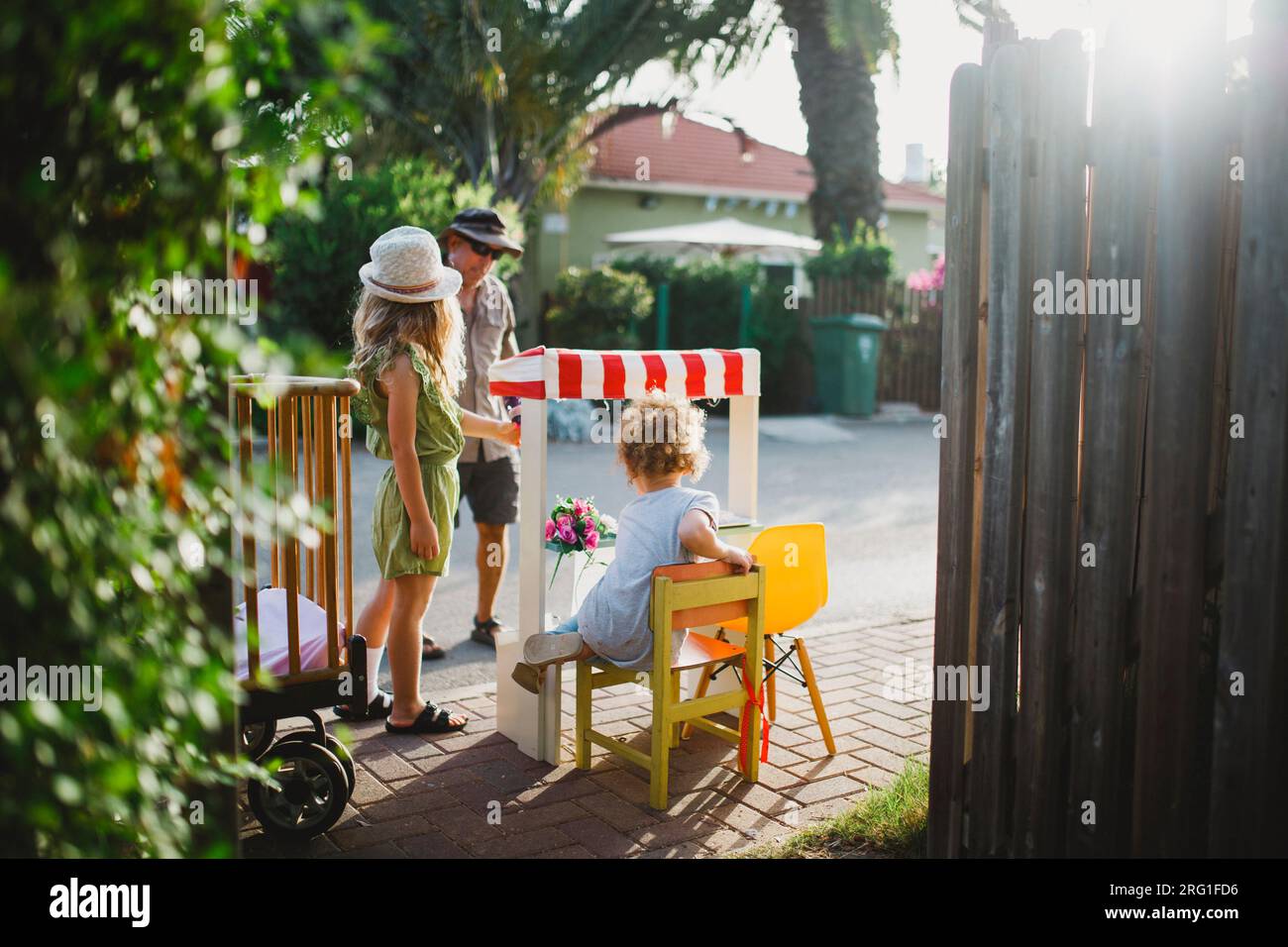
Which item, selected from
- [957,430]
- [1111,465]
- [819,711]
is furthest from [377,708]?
[1111,465]

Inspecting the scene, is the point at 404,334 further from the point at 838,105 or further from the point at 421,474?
the point at 838,105

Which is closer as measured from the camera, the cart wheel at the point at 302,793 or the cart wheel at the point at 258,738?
the cart wheel at the point at 302,793

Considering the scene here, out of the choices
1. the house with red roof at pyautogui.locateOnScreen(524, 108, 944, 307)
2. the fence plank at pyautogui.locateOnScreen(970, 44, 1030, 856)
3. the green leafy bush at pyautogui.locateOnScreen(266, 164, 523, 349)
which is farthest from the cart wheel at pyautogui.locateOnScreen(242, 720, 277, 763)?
the house with red roof at pyautogui.locateOnScreen(524, 108, 944, 307)

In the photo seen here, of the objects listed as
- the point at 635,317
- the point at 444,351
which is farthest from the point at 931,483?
the point at 444,351

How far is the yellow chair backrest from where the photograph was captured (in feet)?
14.1

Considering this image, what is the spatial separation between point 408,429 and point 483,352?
155cm

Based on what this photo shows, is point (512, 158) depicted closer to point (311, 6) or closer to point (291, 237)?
point (291, 237)

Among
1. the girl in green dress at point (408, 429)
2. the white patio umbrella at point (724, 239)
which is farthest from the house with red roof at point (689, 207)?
the girl in green dress at point (408, 429)

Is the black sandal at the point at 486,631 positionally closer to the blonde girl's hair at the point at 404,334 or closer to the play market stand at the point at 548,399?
the play market stand at the point at 548,399

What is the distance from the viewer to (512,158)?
719 inches

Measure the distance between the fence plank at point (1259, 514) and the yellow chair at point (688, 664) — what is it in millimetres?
1727

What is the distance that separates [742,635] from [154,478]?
10.6 feet

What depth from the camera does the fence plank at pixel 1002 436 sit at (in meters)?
2.89

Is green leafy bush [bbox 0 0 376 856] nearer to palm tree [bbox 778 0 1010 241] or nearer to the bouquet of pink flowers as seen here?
the bouquet of pink flowers
